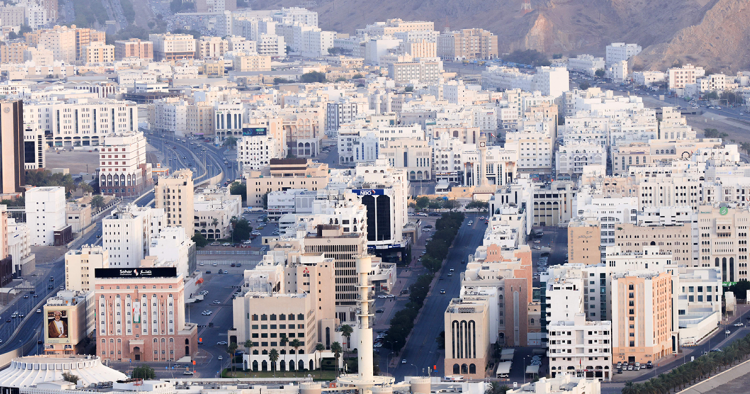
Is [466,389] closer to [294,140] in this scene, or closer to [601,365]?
[601,365]

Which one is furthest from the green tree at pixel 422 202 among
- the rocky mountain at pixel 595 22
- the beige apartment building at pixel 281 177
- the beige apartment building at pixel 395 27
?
the beige apartment building at pixel 395 27

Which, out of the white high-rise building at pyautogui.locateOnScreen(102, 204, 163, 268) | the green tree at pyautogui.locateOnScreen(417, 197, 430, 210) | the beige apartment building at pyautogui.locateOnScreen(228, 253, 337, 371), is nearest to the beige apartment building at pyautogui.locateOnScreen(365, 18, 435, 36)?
the green tree at pyautogui.locateOnScreen(417, 197, 430, 210)

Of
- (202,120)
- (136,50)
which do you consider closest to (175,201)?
(202,120)

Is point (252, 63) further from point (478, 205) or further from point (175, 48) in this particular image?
point (478, 205)

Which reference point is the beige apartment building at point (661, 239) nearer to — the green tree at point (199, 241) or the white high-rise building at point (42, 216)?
the green tree at point (199, 241)

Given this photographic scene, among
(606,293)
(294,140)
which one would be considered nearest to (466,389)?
(606,293)
